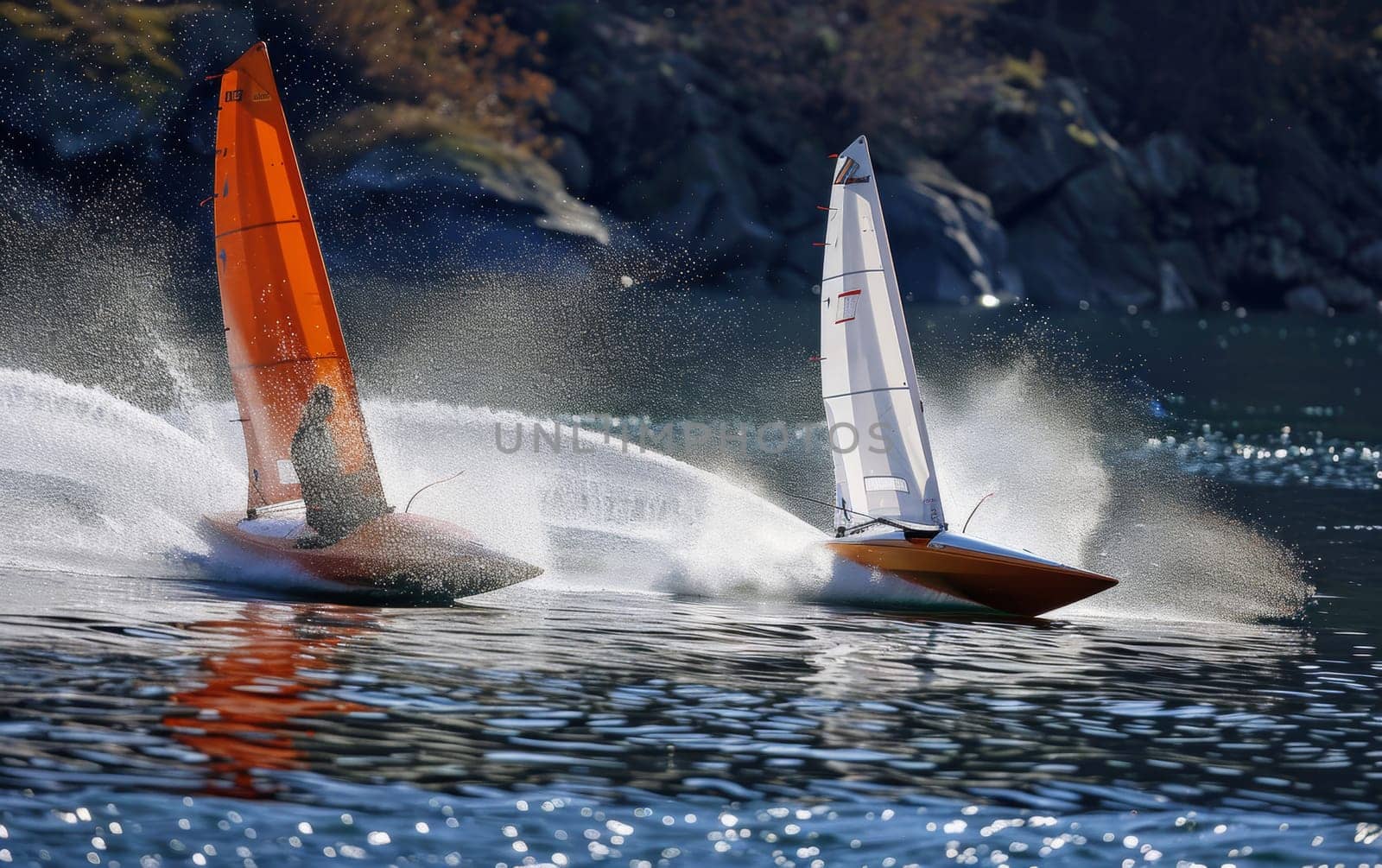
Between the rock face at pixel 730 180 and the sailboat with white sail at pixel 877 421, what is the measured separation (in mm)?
61634

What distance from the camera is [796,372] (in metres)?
62.3

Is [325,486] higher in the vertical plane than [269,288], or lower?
lower

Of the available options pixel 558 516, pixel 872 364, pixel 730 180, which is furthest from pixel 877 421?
pixel 730 180

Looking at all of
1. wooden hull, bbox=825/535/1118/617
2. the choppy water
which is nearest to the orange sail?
the choppy water

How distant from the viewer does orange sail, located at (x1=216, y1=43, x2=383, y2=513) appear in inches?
1025

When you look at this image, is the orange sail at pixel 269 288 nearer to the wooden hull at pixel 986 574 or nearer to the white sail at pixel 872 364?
the white sail at pixel 872 364

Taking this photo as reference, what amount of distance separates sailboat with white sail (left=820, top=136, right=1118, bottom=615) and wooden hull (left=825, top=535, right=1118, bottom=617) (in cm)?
2

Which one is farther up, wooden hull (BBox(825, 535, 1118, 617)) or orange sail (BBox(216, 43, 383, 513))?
orange sail (BBox(216, 43, 383, 513))

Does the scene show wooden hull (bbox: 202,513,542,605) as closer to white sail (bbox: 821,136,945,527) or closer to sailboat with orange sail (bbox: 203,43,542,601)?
sailboat with orange sail (bbox: 203,43,542,601)

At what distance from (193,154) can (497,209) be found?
15279 millimetres

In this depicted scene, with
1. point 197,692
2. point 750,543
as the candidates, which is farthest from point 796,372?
point 197,692

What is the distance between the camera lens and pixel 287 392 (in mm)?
26094

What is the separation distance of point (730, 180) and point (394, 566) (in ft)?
290

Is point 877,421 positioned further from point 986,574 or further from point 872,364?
point 986,574
